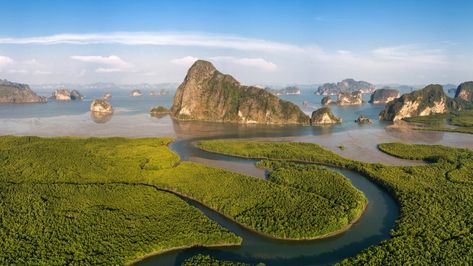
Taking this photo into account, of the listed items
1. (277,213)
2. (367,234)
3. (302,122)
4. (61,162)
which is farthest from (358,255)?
(302,122)

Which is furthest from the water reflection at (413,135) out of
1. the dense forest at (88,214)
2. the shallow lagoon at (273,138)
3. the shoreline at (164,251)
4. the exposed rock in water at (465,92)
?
the exposed rock in water at (465,92)

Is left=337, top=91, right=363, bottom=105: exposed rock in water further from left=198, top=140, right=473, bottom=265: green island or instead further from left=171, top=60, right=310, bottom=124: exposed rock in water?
left=198, top=140, right=473, bottom=265: green island

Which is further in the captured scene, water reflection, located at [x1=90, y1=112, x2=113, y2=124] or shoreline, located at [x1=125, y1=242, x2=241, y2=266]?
water reflection, located at [x1=90, y1=112, x2=113, y2=124]

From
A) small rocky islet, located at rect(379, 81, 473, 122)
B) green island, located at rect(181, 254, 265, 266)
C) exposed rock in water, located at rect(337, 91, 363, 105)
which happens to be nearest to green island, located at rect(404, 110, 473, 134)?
small rocky islet, located at rect(379, 81, 473, 122)

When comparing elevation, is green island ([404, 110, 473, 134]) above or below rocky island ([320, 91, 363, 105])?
below

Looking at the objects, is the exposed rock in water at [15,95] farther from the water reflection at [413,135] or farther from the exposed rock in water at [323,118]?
the water reflection at [413,135]

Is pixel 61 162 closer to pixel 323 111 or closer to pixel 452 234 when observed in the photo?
pixel 452 234
